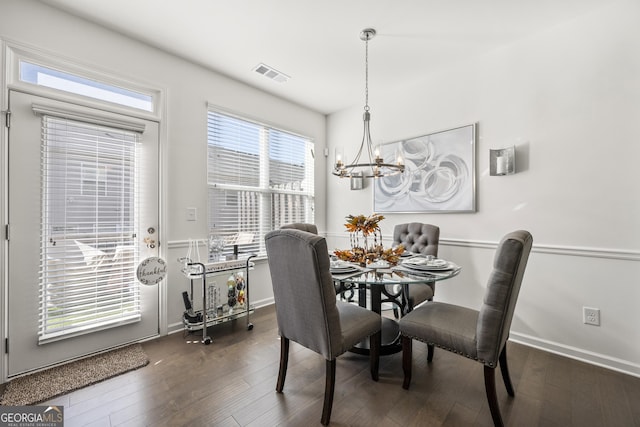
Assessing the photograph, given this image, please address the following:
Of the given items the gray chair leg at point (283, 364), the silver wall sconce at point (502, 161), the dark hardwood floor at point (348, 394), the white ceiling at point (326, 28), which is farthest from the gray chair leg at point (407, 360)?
the white ceiling at point (326, 28)

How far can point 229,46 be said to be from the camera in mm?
2580

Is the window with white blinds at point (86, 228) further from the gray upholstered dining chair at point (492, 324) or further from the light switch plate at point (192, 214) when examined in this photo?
the gray upholstered dining chair at point (492, 324)

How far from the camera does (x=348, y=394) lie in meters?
1.76

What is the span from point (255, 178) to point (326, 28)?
1.80 metres

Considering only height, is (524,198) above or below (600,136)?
below

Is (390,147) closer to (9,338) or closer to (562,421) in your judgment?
(562,421)

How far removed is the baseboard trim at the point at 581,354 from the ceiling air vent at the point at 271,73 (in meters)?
3.55

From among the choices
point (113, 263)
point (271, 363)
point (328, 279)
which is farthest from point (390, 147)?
point (113, 263)

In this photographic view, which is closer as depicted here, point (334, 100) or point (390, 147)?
point (390, 147)

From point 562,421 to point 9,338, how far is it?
3578mm

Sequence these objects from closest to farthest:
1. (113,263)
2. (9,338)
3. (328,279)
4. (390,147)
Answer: (328,279)
(9,338)
(113,263)
(390,147)

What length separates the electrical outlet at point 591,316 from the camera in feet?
7.01

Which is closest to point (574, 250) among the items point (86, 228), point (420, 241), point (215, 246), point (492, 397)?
point (420, 241)

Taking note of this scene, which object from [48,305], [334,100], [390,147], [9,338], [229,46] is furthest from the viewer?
[334,100]
